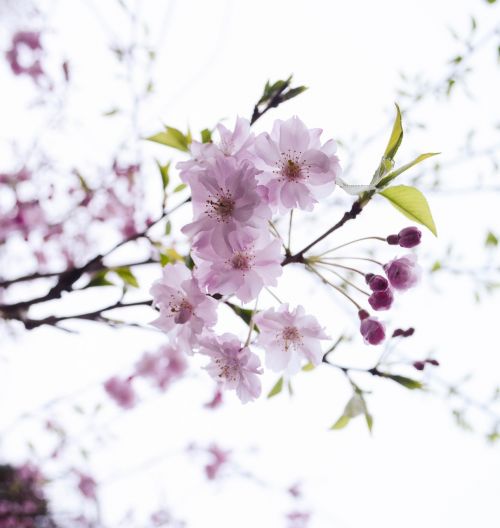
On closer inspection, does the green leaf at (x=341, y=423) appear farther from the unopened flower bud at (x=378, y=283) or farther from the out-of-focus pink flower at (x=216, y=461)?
the out-of-focus pink flower at (x=216, y=461)

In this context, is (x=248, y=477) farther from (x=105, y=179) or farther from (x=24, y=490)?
(x=105, y=179)

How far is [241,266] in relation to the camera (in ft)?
2.60

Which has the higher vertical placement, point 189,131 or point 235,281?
point 189,131

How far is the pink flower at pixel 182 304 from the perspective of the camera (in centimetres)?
84

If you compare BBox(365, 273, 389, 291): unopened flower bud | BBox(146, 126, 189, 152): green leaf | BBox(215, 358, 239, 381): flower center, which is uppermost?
BBox(146, 126, 189, 152): green leaf

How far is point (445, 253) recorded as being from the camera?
8.45 feet

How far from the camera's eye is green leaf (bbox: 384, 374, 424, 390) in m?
0.99

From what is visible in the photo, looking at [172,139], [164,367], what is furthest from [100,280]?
[164,367]

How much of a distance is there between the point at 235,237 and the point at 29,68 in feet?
12.1

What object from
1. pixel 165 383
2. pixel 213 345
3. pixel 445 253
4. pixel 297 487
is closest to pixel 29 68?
pixel 165 383

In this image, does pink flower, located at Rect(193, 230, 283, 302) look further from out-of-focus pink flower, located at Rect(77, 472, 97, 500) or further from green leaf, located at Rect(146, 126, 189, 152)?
out-of-focus pink flower, located at Rect(77, 472, 97, 500)

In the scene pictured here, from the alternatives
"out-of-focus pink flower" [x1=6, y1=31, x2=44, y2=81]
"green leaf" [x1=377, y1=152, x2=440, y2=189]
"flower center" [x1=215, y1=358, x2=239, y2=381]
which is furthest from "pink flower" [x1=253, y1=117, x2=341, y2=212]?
"out-of-focus pink flower" [x1=6, y1=31, x2=44, y2=81]

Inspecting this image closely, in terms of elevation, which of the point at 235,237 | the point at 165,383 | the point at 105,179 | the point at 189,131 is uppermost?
the point at 105,179

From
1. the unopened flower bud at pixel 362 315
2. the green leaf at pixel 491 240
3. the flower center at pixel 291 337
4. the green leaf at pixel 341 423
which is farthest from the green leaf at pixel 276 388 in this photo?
the green leaf at pixel 491 240
